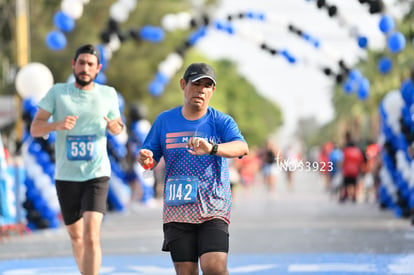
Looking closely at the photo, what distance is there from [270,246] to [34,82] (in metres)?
4.76

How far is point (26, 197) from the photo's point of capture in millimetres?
13914

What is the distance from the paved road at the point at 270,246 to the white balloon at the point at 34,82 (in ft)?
7.03

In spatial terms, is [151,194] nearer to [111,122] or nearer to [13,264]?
[13,264]

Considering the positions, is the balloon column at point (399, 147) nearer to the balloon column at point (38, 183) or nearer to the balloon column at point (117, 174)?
the balloon column at point (117, 174)

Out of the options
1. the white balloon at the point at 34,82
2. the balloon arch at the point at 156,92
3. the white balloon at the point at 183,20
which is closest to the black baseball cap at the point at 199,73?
the balloon arch at the point at 156,92

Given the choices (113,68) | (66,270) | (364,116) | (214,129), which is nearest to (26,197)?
(66,270)

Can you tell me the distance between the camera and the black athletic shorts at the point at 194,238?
5.07 m

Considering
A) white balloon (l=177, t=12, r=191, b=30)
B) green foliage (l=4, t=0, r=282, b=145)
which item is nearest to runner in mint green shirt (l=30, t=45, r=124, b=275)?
white balloon (l=177, t=12, r=191, b=30)

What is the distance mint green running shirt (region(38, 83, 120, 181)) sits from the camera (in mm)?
6840

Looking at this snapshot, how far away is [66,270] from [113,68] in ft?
117

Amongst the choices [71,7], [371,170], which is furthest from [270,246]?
[371,170]

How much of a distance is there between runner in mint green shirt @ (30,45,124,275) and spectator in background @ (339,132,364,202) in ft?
46.8

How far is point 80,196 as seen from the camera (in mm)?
6887

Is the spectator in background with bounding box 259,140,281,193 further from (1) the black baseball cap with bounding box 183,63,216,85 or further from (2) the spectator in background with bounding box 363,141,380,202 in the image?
(1) the black baseball cap with bounding box 183,63,216,85
